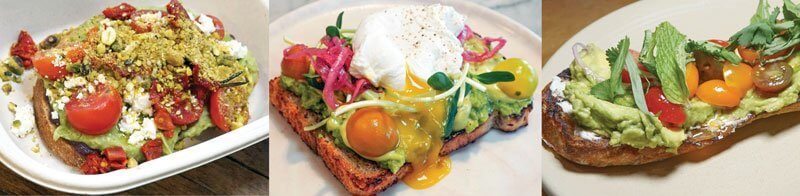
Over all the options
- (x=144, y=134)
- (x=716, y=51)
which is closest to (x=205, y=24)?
(x=144, y=134)

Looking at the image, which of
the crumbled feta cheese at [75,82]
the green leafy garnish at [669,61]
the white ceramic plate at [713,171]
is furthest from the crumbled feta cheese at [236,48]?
the green leafy garnish at [669,61]

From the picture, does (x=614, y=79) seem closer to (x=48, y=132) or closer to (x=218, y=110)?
(x=218, y=110)

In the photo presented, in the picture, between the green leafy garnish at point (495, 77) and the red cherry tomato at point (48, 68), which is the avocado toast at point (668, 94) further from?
the red cherry tomato at point (48, 68)

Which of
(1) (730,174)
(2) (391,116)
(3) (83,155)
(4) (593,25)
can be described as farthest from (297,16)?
(1) (730,174)

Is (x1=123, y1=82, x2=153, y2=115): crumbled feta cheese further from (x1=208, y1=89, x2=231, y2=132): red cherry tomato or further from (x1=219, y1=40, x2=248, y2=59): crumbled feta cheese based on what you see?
(x1=219, y1=40, x2=248, y2=59): crumbled feta cheese

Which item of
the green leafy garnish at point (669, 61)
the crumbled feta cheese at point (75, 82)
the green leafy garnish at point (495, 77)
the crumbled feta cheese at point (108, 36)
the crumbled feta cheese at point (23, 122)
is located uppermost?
the green leafy garnish at point (669, 61)

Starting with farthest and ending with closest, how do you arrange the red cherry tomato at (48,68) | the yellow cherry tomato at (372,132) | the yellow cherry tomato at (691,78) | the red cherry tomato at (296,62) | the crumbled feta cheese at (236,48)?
the crumbled feta cheese at (236,48), the red cherry tomato at (48,68), the red cherry tomato at (296,62), the yellow cherry tomato at (691,78), the yellow cherry tomato at (372,132)

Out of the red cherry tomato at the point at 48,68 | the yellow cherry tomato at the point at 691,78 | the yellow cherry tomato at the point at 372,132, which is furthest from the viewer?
the red cherry tomato at the point at 48,68
